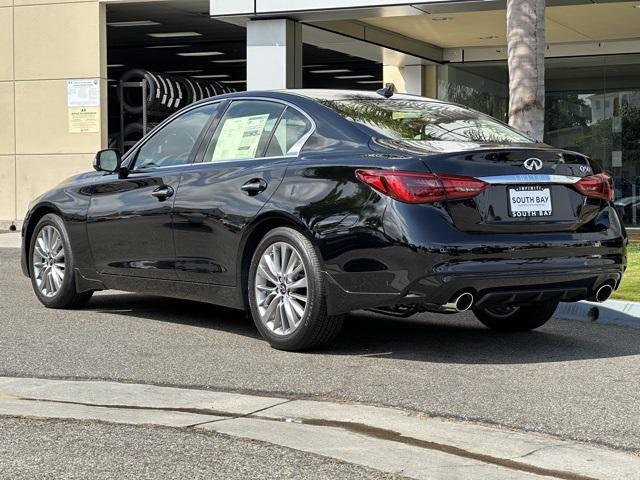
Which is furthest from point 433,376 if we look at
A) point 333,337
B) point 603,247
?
point 603,247

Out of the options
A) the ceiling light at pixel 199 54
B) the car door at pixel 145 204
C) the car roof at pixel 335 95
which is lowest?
the car door at pixel 145 204

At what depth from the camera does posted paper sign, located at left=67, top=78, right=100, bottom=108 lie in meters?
21.3

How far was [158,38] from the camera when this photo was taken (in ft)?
89.0

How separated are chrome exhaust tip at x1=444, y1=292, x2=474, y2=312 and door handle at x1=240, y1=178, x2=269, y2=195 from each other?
1398mm

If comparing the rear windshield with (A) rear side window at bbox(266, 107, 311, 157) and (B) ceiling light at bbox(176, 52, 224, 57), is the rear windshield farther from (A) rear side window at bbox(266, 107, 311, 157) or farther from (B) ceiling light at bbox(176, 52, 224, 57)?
(B) ceiling light at bbox(176, 52, 224, 57)

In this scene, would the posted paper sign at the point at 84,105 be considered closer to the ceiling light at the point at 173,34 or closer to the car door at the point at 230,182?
the ceiling light at the point at 173,34

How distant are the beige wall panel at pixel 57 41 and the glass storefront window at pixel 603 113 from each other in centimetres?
887

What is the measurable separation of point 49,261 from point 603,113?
15717mm

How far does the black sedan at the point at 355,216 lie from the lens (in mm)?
6406

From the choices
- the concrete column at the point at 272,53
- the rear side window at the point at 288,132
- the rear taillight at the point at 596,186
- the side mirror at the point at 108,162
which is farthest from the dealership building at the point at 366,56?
the rear taillight at the point at 596,186

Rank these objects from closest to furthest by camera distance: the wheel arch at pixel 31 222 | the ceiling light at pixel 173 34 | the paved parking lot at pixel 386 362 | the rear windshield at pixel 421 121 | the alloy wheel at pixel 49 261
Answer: the paved parking lot at pixel 386 362 < the rear windshield at pixel 421 121 < the alloy wheel at pixel 49 261 < the wheel arch at pixel 31 222 < the ceiling light at pixel 173 34

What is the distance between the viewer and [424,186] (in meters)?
6.35

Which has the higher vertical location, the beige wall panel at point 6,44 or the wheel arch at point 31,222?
the beige wall panel at point 6,44

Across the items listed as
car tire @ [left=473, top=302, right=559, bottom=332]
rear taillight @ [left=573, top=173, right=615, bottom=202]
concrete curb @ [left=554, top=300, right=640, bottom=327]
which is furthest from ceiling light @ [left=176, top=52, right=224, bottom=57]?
rear taillight @ [left=573, top=173, right=615, bottom=202]
